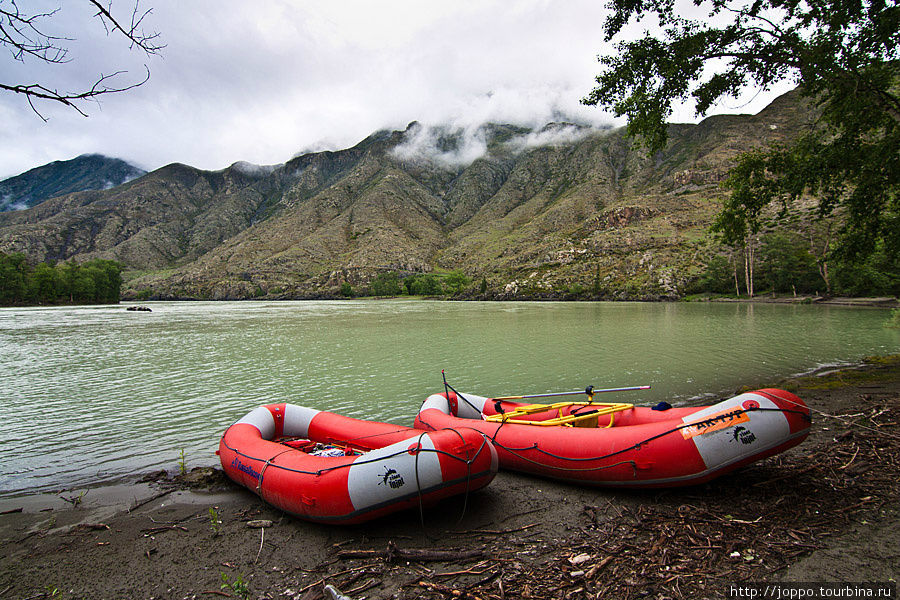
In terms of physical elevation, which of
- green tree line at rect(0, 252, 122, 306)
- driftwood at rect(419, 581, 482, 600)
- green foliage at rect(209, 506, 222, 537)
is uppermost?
green tree line at rect(0, 252, 122, 306)

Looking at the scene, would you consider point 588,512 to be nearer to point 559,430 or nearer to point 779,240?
point 559,430

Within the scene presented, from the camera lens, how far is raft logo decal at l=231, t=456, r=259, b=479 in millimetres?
5550

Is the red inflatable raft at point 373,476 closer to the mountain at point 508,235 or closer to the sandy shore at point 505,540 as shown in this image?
the sandy shore at point 505,540

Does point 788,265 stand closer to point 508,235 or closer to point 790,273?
point 790,273

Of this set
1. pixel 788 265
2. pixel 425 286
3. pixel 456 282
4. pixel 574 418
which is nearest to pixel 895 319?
pixel 574 418

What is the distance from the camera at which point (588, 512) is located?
4871 mm

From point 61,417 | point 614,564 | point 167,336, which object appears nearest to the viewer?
point 614,564

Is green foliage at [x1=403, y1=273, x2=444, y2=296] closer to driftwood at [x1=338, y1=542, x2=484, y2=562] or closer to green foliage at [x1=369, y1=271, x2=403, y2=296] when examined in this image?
green foliage at [x1=369, y1=271, x2=403, y2=296]

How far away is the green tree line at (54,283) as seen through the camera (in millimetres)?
82312

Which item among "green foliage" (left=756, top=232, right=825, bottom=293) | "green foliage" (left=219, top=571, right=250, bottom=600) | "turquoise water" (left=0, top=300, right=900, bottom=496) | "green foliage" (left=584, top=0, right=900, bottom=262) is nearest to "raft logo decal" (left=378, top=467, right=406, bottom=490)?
"green foliage" (left=219, top=571, right=250, bottom=600)

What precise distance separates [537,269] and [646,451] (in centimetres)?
10303

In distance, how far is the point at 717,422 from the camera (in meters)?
4.86

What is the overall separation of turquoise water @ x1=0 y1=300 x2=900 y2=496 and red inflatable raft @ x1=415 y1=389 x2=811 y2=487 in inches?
163

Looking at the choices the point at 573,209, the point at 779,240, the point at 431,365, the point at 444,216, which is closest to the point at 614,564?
the point at 431,365
